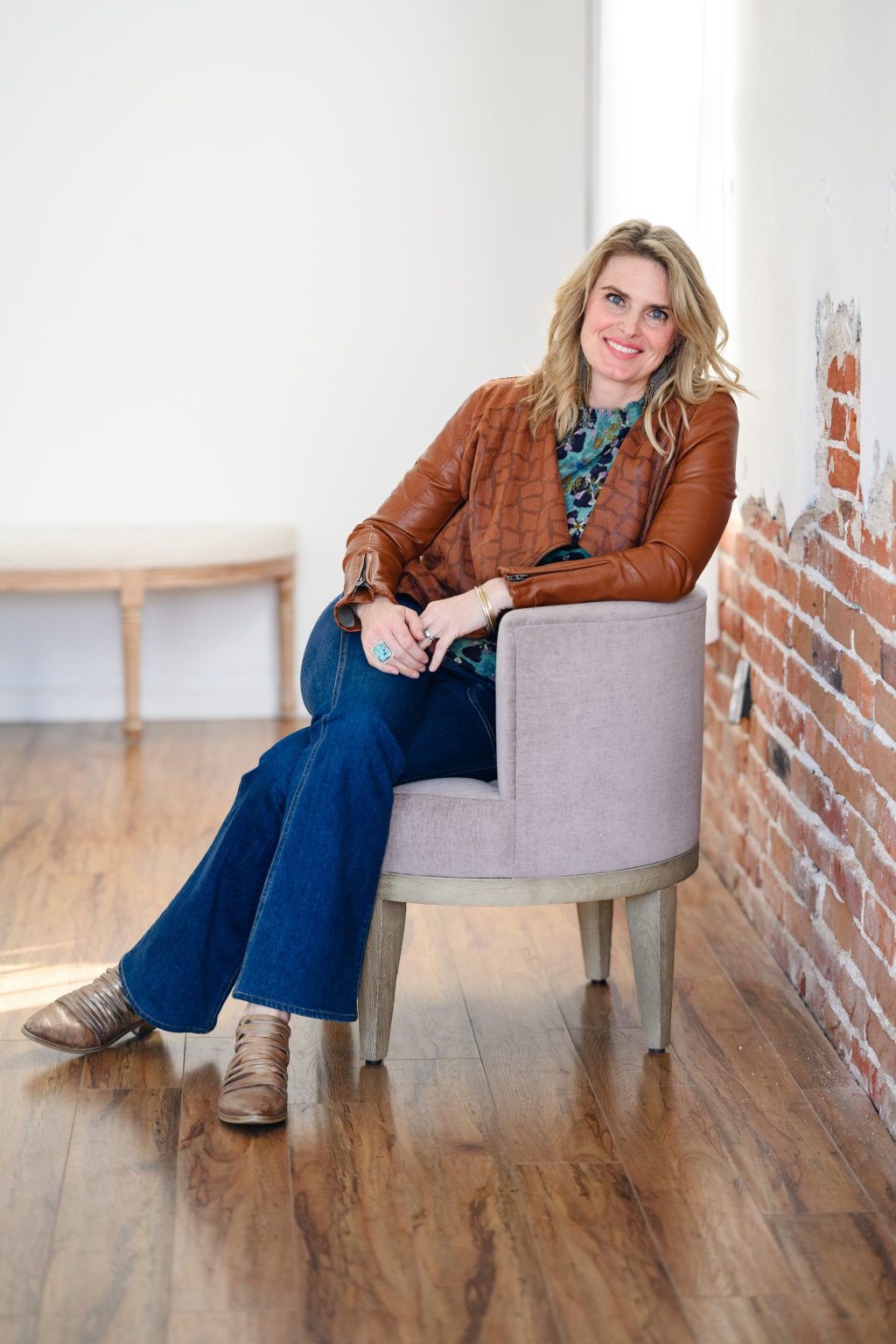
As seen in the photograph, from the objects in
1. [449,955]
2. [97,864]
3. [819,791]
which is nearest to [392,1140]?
[449,955]

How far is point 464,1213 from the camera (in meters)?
1.90

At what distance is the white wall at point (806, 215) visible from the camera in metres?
2.15

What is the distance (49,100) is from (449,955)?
289cm

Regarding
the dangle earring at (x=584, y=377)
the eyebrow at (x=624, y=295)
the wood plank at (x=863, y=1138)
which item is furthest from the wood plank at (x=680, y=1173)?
the eyebrow at (x=624, y=295)

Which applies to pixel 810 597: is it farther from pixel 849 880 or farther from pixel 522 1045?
pixel 522 1045

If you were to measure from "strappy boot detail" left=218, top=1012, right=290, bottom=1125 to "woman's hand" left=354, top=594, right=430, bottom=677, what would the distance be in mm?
541

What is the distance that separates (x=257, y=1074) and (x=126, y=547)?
241 centimetres

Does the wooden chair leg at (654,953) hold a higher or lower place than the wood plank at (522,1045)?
higher

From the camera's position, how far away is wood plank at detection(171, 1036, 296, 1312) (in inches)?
68.2

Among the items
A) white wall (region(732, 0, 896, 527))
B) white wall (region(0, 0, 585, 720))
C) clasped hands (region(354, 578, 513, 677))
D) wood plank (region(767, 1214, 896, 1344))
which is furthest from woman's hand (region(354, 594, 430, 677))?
white wall (region(0, 0, 585, 720))

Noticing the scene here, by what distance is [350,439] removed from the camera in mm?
4609

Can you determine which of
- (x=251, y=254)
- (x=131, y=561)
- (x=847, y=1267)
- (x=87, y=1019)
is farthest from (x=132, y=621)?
(x=847, y=1267)

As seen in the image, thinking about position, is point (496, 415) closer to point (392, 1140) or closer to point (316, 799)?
point (316, 799)

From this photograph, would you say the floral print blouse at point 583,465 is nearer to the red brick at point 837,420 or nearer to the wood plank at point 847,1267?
the red brick at point 837,420
